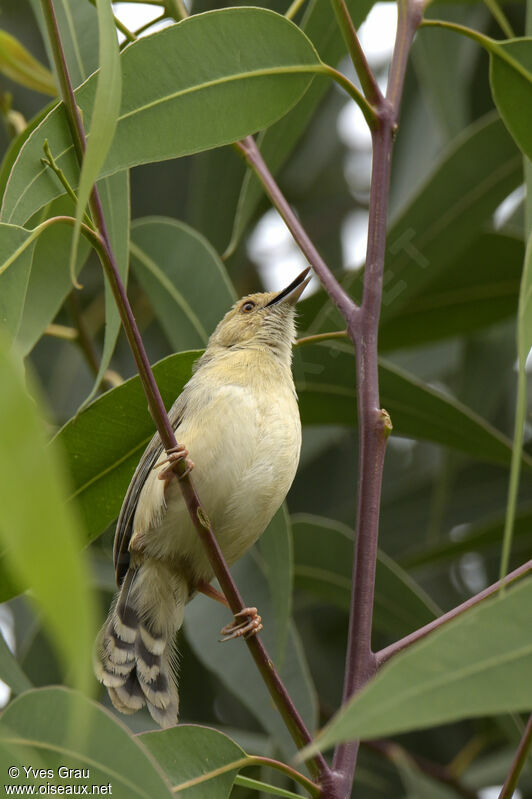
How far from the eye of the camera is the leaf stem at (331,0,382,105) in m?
2.07

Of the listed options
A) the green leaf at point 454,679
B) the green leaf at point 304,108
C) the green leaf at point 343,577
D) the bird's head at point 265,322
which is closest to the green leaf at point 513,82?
the green leaf at point 304,108

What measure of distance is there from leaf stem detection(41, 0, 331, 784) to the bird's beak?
1.51 m

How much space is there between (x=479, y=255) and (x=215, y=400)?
4.92ft

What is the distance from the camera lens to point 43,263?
8.21ft

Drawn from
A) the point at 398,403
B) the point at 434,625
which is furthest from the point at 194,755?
the point at 398,403

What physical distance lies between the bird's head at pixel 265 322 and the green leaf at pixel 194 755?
1515mm

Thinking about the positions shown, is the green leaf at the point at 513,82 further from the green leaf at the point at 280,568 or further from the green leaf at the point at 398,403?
the green leaf at the point at 280,568

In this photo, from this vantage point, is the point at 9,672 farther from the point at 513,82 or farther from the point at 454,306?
the point at 454,306

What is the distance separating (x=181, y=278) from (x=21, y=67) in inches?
30.1

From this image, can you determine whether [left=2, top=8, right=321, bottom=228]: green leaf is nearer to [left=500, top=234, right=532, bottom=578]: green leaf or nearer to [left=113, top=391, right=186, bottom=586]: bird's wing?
[left=500, top=234, right=532, bottom=578]: green leaf

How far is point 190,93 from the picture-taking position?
206cm

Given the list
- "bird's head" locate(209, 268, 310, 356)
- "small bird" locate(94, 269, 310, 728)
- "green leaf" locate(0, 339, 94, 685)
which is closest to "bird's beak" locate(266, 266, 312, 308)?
"bird's head" locate(209, 268, 310, 356)

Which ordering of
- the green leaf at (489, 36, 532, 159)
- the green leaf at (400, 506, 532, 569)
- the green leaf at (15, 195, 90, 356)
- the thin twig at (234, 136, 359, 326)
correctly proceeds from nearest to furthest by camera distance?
1. the thin twig at (234, 136, 359, 326)
2. the green leaf at (489, 36, 532, 159)
3. the green leaf at (15, 195, 90, 356)
4. the green leaf at (400, 506, 532, 569)

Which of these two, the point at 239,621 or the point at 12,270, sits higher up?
the point at 12,270
